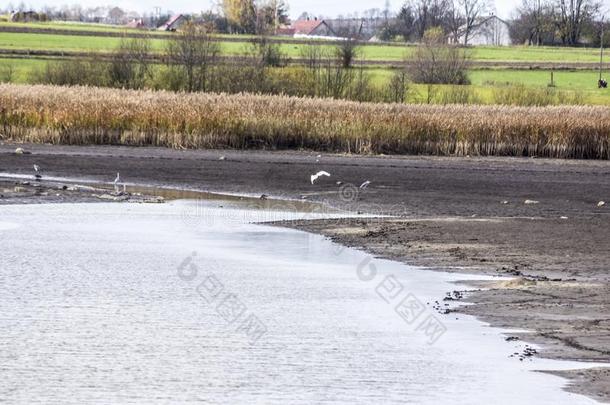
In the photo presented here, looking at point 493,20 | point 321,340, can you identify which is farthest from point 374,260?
point 493,20

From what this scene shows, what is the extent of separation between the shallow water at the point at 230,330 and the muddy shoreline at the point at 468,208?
624mm

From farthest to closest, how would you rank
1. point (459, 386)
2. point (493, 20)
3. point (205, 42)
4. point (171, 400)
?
1. point (493, 20)
2. point (205, 42)
3. point (459, 386)
4. point (171, 400)

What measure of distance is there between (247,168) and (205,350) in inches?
751

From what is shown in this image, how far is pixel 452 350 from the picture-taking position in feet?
38.2

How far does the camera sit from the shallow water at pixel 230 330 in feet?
33.3

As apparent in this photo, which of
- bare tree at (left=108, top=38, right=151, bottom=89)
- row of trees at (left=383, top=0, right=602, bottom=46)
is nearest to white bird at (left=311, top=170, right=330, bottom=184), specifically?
bare tree at (left=108, top=38, right=151, bottom=89)

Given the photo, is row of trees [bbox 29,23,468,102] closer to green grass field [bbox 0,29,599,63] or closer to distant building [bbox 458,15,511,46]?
green grass field [bbox 0,29,599,63]

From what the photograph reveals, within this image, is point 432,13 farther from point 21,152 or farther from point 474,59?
point 21,152

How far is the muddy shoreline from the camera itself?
12984mm

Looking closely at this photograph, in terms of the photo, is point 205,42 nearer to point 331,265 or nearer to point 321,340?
point 331,265

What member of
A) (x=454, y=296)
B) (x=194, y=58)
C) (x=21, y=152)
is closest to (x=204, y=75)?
(x=194, y=58)

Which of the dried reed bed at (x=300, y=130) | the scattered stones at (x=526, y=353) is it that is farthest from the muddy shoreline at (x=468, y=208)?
the dried reed bed at (x=300, y=130)

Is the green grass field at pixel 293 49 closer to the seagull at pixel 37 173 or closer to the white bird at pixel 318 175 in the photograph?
the seagull at pixel 37 173

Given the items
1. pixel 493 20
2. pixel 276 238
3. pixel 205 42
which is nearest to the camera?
pixel 276 238
